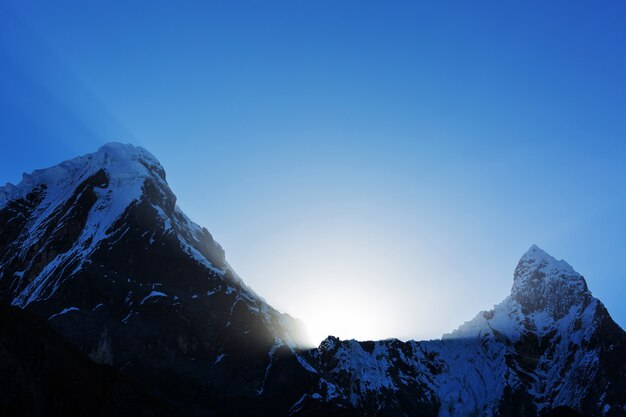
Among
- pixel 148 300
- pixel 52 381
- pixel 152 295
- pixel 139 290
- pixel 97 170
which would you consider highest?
pixel 97 170

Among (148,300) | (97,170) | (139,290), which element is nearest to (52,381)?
(148,300)

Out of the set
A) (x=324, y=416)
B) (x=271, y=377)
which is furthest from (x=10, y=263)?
(x=324, y=416)

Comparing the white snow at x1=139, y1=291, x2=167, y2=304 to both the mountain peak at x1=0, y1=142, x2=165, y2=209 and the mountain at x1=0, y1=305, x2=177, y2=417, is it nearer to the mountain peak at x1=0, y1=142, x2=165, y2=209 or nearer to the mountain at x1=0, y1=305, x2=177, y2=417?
the mountain peak at x1=0, y1=142, x2=165, y2=209

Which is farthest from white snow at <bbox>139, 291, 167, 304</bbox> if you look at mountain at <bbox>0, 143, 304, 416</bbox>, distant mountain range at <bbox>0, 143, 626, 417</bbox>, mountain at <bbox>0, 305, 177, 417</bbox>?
mountain at <bbox>0, 305, 177, 417</bbox>

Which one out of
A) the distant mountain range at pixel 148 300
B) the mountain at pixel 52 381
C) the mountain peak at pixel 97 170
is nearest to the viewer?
the mountain at pixel 52 381

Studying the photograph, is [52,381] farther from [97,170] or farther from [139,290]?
[97,170]

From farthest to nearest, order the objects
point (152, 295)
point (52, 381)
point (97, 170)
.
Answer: point (97, 170) < point (152, 295) < point (52, 381)

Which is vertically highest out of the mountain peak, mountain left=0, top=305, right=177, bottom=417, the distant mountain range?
the mountain peak

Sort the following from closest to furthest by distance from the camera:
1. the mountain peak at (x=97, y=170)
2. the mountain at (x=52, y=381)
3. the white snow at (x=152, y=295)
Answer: the mountain at (x=52, y=381) < the white snow at (x=152, y=295) < the mountain peak at (x=97, y=170)

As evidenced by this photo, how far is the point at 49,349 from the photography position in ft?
319

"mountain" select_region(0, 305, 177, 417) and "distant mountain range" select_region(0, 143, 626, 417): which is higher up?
"distant mountain range" select_region(0, 143, 626, 417)

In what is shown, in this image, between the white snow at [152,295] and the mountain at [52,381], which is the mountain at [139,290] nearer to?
the white snow at [152,295]

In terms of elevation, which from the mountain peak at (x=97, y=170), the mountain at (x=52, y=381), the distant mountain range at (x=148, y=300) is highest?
the mountain peak at (x=97, y=170)

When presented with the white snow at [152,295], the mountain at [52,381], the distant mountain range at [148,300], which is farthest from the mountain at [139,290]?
the mountain at [52,381]
